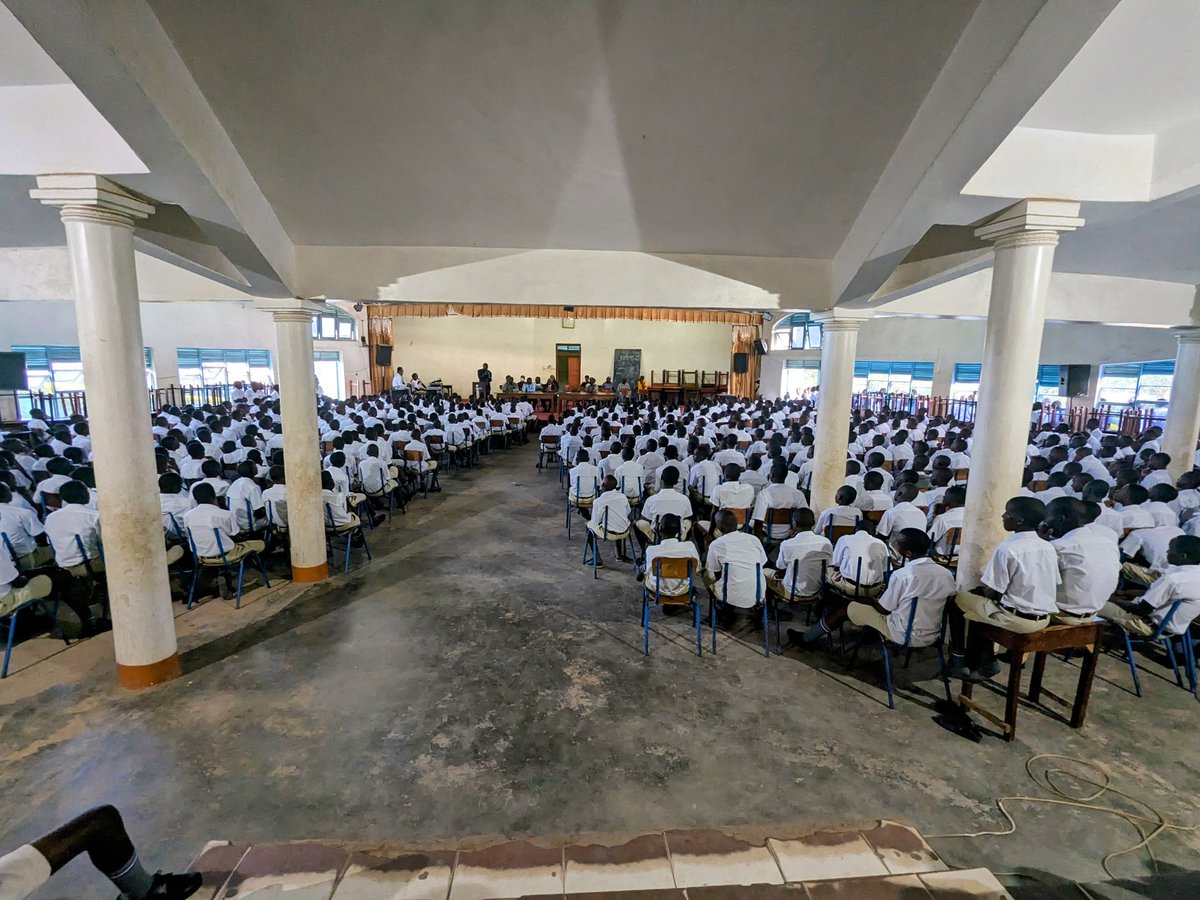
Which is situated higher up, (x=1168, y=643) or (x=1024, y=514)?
(x=1024, y=514)

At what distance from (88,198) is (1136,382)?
22256 millimetres

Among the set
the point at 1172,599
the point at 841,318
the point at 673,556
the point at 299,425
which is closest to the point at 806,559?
the point at 673,556

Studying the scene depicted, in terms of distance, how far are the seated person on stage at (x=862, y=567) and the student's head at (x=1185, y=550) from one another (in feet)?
7.05

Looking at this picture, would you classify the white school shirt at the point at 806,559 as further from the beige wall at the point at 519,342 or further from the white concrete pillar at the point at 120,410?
the beige wall at the point at 519,342

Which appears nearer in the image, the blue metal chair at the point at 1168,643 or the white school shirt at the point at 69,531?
the blue metal chair at the point at 1168,643

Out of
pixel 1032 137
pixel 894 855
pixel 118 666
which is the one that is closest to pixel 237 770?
pixel 118 666

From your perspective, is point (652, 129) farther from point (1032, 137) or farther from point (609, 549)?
point (609, 549)

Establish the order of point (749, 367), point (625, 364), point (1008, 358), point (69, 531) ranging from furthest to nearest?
point (625, 364) < point (749, 367) < point (69, 531) < point (1008, 358)

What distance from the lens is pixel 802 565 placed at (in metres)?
5.04

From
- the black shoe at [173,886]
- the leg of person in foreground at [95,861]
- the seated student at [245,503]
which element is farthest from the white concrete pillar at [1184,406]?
the seated student at [245,503]

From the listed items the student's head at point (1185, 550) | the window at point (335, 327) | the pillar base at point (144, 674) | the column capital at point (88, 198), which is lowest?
the pillar base at point (144, 674)

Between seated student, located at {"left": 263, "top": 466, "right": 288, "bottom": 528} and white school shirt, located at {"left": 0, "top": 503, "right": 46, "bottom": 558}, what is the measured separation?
1.88 m

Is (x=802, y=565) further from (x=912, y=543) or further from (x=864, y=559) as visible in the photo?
(x=912, y=543)

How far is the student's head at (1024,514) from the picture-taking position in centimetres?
399
